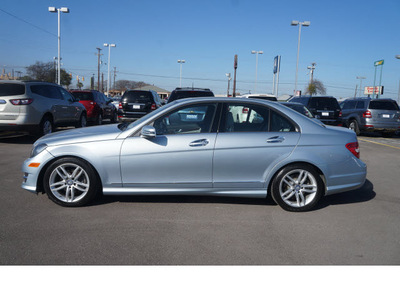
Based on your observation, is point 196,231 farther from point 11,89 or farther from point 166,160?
point 11,89

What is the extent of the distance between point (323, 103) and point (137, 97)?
8.13 meters

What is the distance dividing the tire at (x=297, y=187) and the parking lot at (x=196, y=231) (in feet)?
0.48

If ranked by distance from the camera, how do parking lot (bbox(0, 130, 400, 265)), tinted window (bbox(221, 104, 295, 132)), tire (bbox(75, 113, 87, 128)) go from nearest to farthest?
parking lot (bbox(0, 130, 400, 265)) → tinted window (bbox(221, 104, 295, 132)) → tire (bbox(75, 113, 87, 128))

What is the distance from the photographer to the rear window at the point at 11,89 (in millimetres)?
9672

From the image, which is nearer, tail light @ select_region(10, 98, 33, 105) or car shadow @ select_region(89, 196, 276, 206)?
car shadow @ select_region(89, 196, 276, 206)

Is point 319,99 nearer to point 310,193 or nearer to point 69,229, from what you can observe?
point 310,193

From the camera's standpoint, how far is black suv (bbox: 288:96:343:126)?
15852 mm

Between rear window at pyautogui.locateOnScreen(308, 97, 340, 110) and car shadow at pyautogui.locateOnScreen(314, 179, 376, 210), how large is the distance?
1036 cm

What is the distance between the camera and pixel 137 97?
14961mm

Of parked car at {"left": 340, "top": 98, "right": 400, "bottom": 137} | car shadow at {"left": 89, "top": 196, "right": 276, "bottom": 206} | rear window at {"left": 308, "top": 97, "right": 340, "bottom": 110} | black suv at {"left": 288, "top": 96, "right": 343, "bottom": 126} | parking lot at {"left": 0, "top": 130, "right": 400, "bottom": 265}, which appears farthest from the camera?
rear window at {"left": 308, "top": 97, "right": 340, "bottom": 110}

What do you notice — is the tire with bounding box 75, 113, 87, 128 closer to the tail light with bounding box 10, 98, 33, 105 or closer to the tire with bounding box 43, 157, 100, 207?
the tail light with bounding box 10, 98, 33, 105

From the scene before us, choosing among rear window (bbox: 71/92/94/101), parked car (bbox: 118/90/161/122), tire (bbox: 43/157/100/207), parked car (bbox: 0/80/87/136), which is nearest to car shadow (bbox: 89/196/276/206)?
tire (bbox: 43/157/100/207)

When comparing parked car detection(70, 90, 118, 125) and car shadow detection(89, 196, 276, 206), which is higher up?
parked car detection(70, 90, 118, 125)

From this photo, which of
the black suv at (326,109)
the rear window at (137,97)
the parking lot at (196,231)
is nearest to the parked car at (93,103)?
Answer: the rear window at (137,97)
